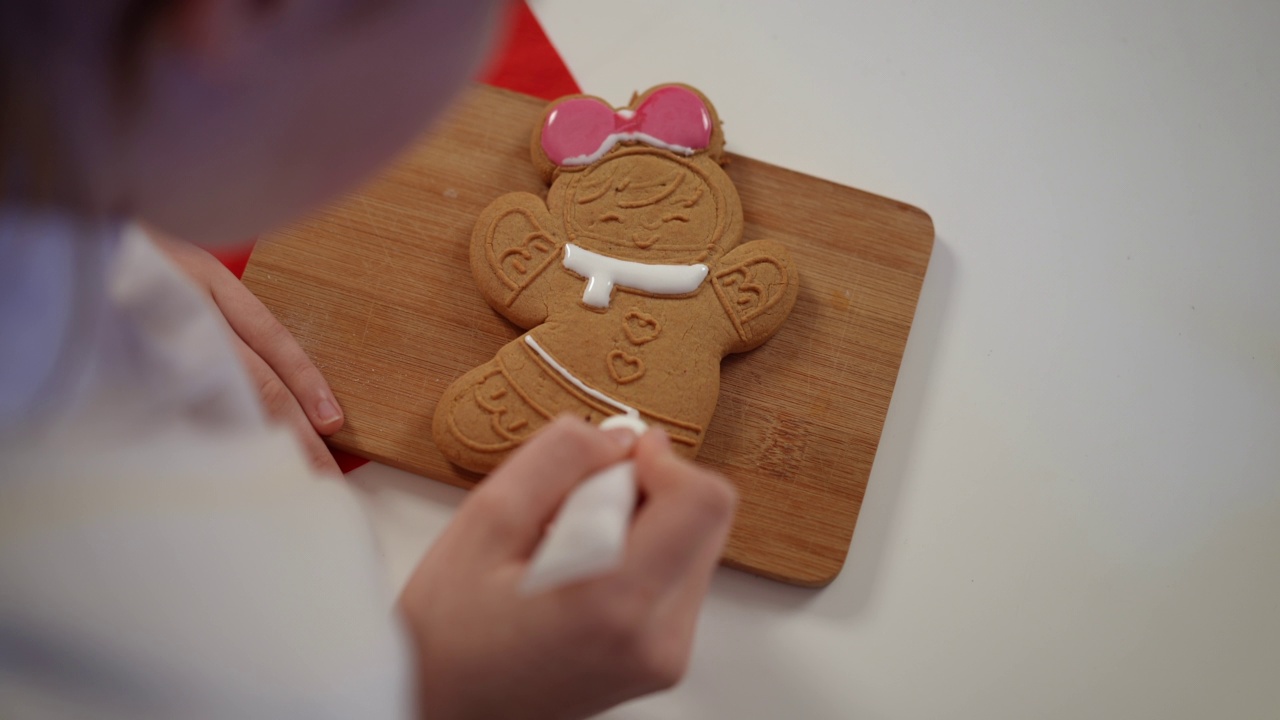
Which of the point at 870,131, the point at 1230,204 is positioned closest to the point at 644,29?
the point at 870,131

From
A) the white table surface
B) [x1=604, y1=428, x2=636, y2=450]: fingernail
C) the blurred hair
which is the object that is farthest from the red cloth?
the blurred hair

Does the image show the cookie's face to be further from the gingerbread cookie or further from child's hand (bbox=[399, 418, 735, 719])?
child's hand (bbox=[399, 418, 735, 719])

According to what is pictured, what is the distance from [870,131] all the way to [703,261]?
14.9 inches

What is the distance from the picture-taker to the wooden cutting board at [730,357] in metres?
1.04

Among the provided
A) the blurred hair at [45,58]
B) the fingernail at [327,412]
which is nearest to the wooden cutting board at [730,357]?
the fingernail at [327,412]

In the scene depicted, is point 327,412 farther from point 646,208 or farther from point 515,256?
point 646,208

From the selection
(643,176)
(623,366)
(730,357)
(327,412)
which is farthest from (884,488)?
(327,412)

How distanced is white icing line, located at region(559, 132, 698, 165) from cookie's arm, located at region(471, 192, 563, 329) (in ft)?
0.25

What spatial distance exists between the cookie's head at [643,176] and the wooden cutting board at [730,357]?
2.5 inches

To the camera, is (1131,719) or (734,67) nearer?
(1131,719)

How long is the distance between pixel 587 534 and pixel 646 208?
1.76 ft

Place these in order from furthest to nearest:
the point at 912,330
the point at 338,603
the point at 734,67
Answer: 1. the point at 734,67
2. the point at 912,330
3. the point at 338,603

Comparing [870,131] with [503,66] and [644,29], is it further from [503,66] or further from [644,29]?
[503,66]

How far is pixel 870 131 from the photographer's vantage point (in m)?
1.27
